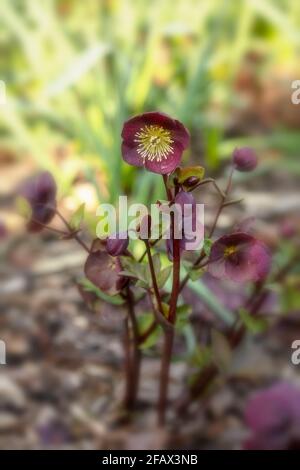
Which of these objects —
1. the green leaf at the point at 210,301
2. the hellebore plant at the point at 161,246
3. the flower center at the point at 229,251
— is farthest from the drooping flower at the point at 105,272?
the green leaf at the point at 210,301

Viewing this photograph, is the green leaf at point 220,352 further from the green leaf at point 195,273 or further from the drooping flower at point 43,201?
the drooping flower at point 43,201

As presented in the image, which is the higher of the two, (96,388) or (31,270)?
(31,270)

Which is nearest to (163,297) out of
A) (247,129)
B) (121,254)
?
(121,254)

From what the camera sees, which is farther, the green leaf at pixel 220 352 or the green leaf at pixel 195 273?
the green leaf at pixel 220 352

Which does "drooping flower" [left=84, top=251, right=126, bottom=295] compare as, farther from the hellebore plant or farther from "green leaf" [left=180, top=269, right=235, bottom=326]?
"green leaf" [left=180, top=269, right=235, bottom=326]

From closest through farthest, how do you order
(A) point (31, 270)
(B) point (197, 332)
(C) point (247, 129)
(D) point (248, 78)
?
(B) point (197, 332) → (A) point (31, 270) → (C) point (247, 129) → (D) point (248, 78)

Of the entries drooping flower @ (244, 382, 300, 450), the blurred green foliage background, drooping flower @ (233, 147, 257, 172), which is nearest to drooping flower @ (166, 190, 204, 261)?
drooping flower @ (233, 147, 257, 172)

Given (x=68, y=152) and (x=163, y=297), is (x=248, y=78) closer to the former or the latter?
(x=68, y=152)

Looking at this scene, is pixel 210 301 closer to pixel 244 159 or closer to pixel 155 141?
pixel 244 159
